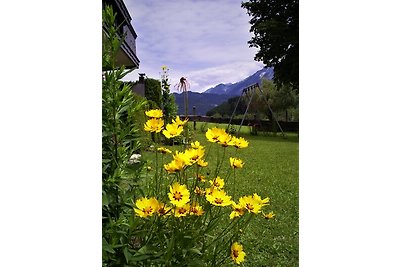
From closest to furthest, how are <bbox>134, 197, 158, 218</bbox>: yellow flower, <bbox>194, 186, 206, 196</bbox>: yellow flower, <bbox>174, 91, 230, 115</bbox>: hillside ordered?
1. <bbox>134, 197, 158, 218</bbox>: yellow flower
2. <bbox>194, 186, 206, 196</bbox>: yellow flower
3. <bbox>174, 91, 230, 115</bbox>: hillside

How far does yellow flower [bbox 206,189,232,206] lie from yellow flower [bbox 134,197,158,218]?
0.15 m

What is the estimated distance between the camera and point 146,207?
128 cm

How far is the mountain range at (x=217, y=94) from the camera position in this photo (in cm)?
150

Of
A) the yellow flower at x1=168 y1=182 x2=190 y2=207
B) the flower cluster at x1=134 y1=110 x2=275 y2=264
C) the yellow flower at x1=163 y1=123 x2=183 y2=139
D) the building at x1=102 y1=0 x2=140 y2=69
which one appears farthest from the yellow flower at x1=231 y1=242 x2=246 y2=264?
the building at x1=102 y1=0 x2=140 y2=69

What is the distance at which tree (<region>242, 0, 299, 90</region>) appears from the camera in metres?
Answer: 1.61

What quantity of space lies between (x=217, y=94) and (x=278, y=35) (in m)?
0.33

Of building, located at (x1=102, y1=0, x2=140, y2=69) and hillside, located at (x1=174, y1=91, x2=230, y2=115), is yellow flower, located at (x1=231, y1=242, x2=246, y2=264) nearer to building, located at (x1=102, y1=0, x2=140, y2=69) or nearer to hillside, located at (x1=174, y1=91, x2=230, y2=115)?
hillside, located at (x1=174, y1=91, x2=230, y2=115)
